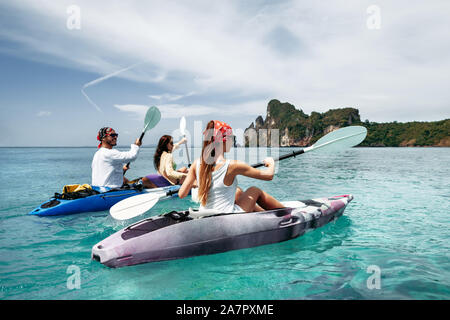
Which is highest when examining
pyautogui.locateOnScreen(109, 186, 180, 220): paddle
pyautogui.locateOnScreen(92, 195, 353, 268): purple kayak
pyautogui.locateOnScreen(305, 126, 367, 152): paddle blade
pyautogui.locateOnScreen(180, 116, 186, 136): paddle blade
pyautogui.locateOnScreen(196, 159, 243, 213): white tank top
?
pyautogui.locateOnScreen(180, 116, 186, 136): paddle blade

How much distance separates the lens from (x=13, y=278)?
3.22m

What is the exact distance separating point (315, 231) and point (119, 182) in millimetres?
4901

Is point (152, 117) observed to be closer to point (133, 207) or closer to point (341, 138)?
point (133, 207)

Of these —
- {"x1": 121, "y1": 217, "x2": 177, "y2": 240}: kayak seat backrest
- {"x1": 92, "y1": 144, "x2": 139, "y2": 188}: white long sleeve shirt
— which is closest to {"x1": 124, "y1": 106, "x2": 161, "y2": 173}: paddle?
{"x1": 92, "y1": 144, "x2": 139, "y2": 188}: white long sleeve shirt

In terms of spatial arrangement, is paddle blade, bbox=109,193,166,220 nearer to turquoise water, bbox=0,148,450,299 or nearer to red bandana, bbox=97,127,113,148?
turquoise water, bbox=0,148,450,299

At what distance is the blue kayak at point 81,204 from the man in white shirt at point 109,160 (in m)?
0.28

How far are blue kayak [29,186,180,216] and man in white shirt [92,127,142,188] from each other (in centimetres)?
28

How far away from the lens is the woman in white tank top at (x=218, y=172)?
11.4 feet

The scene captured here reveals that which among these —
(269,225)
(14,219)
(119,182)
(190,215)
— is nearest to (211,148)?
(190,215)

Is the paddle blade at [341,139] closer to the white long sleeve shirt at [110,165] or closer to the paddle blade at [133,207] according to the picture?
the paddle blade at [133,207]

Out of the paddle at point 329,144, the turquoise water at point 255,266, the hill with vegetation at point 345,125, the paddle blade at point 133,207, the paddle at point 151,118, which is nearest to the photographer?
the turquoise water at point 255,266

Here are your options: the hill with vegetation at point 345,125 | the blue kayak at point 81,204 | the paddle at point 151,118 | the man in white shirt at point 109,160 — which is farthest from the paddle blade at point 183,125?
the hill with vegetation at point 345,125

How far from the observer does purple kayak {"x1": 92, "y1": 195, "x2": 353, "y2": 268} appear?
3.42 m
